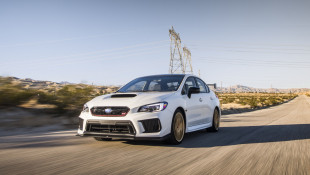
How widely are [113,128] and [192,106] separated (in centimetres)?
220

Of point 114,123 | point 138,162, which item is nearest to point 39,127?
point 114,123

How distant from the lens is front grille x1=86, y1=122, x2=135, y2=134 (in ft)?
17.1

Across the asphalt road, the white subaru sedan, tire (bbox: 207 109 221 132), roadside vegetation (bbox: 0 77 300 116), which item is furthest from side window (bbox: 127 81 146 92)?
roadside vegetation (bbox: 0 77 300 116)

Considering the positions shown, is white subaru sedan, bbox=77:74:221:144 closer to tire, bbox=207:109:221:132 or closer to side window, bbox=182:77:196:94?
side window, bbox=182:77:196:94

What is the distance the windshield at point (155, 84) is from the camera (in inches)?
264

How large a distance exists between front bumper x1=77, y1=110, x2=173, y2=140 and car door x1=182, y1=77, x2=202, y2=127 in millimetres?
1124

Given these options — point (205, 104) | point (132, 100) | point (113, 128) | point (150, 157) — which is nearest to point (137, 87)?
point (132, 100)

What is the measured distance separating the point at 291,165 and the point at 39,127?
7.26 meters

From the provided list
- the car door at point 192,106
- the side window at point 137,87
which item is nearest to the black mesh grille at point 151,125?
the car door at point 192,106

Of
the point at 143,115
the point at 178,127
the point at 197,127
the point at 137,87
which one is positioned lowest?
the point at 197,127

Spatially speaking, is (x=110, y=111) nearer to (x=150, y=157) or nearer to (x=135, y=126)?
(x=135, y=126)

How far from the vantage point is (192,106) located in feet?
21.9

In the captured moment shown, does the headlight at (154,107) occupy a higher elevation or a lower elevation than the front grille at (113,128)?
higher

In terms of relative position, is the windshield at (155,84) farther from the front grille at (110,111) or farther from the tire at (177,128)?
the front grille at (110,111)
